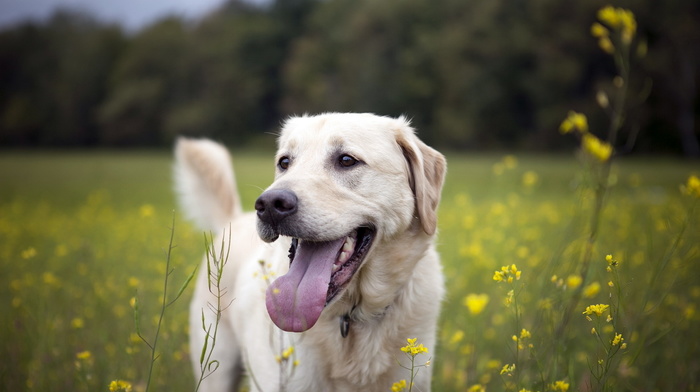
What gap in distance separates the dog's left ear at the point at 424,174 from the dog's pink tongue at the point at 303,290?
20.9 inches

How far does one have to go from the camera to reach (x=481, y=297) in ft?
8.09

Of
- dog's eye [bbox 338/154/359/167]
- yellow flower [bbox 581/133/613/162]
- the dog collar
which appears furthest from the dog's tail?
yellow flower [bbox 581/133/613/162]

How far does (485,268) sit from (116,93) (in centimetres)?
3832

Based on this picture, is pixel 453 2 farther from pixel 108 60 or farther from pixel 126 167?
pixel 108 60

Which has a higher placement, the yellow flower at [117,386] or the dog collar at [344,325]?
the yellow flower at [117,386]

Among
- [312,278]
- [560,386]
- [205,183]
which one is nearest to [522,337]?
[560,386]

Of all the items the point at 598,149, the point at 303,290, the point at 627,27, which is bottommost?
the point at 303,290

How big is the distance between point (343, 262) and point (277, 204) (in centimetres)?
45

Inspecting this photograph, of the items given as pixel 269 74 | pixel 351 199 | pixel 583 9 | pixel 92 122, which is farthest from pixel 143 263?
pixel 92 122

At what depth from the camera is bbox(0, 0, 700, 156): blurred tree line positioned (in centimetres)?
2273

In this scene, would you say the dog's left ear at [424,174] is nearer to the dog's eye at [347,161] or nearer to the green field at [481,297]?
the dog's eye at [347,161]

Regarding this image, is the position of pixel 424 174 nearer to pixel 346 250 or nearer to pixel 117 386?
pixel 346 250

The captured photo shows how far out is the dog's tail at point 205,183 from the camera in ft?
12.8

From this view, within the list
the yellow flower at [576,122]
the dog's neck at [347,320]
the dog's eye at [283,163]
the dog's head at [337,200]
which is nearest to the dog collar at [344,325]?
the dog's neck at [347,320]
